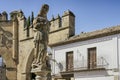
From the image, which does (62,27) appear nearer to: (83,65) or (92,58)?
(83,65)

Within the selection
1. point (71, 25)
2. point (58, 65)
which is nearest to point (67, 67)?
point (58, 65)

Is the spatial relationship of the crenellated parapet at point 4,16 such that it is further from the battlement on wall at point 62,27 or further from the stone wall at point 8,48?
the battlement on wall at point 62,27

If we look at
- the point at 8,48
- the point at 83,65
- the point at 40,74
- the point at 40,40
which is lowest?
the point at 83,65

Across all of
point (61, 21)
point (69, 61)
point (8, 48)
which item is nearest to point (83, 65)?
point (69, 61)

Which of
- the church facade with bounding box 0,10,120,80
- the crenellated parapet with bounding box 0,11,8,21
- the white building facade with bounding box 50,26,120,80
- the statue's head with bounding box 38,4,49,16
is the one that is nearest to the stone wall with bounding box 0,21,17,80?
the church facade with bounding box 0,10,120,80

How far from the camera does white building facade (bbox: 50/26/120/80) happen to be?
19922mm

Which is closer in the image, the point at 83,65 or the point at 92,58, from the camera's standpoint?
the point at 92,58

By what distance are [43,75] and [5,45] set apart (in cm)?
2166

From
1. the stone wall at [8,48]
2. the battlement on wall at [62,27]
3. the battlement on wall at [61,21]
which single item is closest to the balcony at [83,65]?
the battlement on wall at [62,27]

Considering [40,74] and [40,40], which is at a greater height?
[40,40]

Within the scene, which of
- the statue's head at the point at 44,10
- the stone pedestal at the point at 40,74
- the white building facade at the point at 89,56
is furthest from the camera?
the white building facade at the point at 89,56

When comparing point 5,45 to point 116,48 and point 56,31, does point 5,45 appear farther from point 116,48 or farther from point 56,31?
point 116,48

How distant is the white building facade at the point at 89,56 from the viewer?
19.9 metres

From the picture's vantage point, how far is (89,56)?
21703 millimetres
